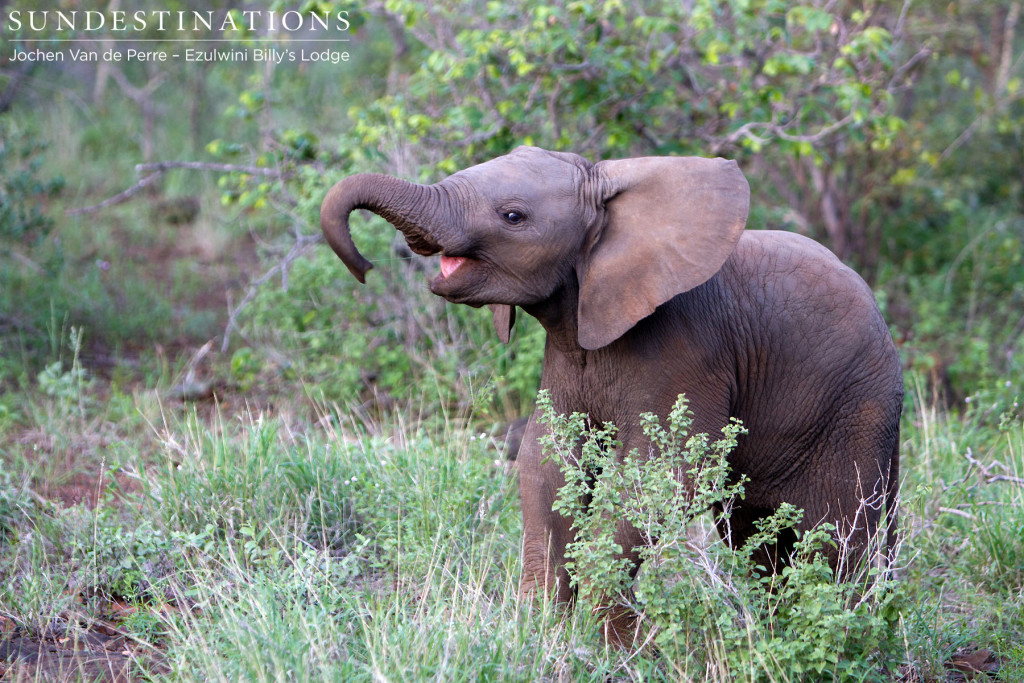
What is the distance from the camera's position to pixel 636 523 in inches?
145

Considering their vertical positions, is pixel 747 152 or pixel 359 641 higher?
pixel 747 152

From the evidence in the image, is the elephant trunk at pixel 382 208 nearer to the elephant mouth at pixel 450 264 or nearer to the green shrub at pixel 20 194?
the elephant mouth at pixel 450 264

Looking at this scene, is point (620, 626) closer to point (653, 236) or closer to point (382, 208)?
point (653, 236)

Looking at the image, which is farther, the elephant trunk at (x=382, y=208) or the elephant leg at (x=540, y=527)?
the elephant leg at (x=540, y=527)

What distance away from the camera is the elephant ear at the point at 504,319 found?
4461 millimetres

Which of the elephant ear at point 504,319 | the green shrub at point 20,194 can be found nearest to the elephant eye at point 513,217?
the elephant ear at point 504,319

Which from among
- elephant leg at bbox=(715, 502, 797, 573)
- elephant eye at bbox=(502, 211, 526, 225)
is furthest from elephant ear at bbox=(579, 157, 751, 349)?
elephant leg at bbox=(715, 502, 797, 573)

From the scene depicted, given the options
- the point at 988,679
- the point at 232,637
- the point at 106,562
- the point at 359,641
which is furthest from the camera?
the point at 106,562

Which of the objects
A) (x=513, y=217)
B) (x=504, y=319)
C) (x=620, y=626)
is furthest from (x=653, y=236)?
(x=620, y=626)

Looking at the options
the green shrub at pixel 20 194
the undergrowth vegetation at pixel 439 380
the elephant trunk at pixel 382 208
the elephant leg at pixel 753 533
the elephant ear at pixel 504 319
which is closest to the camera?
the elephant trunk at pixel 382 208

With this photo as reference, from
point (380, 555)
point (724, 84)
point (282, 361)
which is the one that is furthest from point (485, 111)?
point (380, 555)

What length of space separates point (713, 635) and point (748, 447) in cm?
87

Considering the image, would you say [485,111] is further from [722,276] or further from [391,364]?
[722,276]

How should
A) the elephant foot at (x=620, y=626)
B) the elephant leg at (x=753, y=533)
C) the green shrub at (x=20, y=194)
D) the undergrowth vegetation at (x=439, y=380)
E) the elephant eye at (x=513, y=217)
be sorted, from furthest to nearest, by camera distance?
the green shrub at (x=20, y=194) → the elephant leg at (x=753, y=533) → the elephant foot at (x=620, y=626) → the elephant eye at (x=513, y=217) → the undergrowth vegetation at (x=439, y=380)
